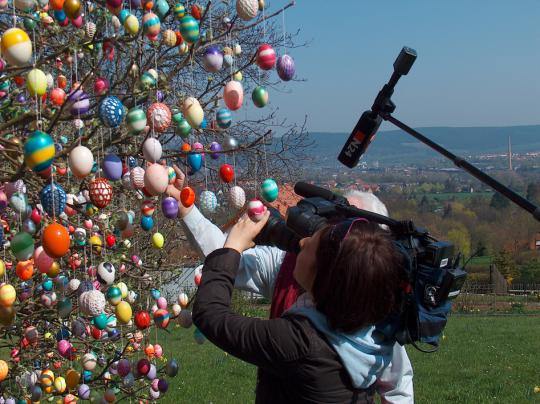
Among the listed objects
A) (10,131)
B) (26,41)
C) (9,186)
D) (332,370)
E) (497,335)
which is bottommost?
(497,335)

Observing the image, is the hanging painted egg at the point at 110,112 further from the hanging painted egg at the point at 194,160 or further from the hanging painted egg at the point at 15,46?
the hanging painted egg at the point at 194,160

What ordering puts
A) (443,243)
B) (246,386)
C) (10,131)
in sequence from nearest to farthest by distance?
(443,243) → (10,131) → (246,386)

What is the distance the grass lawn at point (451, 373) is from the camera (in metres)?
5.86

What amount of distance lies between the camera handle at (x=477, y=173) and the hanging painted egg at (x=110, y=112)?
801mm

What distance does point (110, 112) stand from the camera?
1725 mm

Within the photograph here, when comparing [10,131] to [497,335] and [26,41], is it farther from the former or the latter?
[497,335]

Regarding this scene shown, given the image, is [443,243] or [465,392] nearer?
[443,243]

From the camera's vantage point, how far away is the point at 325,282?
1.55 meters

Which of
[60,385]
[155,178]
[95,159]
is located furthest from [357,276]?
[60,385]

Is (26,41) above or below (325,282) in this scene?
above

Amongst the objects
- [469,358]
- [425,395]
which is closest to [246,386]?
[425,395]

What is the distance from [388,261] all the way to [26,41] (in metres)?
0.94

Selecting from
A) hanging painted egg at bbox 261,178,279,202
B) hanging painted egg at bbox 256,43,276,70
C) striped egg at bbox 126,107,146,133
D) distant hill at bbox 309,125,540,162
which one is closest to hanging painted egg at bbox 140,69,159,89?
striped egg at bbox 126,107,146,133

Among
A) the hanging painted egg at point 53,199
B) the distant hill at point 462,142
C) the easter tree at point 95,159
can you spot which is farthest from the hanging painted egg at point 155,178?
the distant hill at point 462,142
